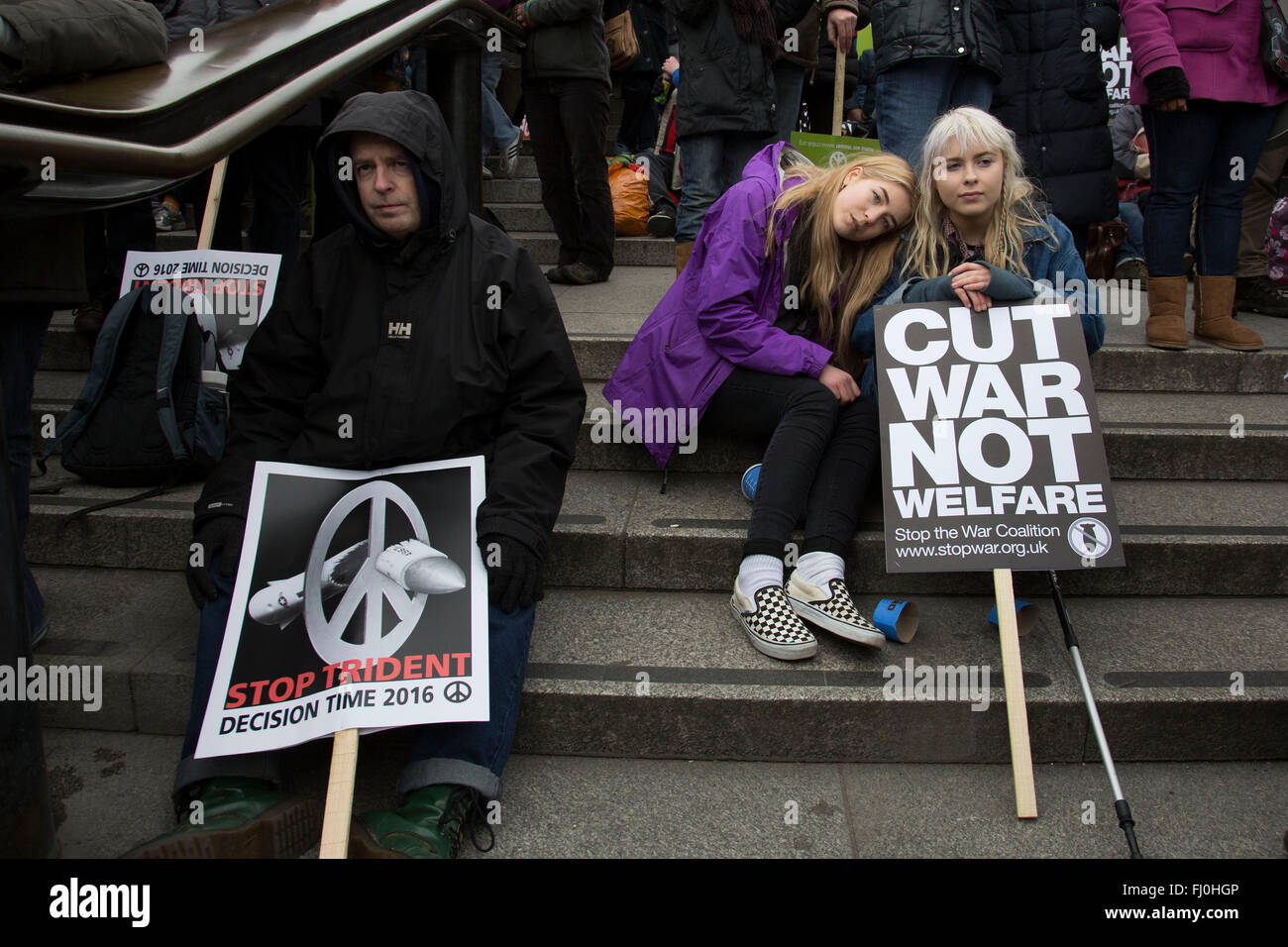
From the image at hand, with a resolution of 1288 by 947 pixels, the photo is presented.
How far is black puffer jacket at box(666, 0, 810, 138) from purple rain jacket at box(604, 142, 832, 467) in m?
1.23

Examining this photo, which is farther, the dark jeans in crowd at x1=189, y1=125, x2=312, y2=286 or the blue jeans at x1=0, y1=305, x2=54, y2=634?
the dark jeans in crowd at x1=189, y1=125, x2=312, y2=286

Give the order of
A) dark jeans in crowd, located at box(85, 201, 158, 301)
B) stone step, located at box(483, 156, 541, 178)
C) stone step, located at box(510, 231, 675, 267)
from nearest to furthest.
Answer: dark jeans in crowd, located at box(85, 201, 158, 301)
stone step, located at box(510, 231, 675, 267)
stone step, located at box(483, 156, 541, 178)

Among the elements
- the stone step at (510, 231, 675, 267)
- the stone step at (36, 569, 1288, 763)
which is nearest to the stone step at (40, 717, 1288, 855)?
the stone step at (36, 569, 1288, 763)

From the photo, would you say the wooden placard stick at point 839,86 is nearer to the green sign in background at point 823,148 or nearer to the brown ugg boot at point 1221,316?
the green sign in background at point 823,148

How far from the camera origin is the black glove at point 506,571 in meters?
2.29

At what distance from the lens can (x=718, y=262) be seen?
3080 millimetres

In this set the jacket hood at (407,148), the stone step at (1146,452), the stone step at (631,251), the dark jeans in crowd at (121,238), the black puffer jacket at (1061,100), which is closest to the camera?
the jacket hood at (407,148)

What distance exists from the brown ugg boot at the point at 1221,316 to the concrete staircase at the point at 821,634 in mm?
136

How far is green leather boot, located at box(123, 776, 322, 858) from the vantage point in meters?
1.96

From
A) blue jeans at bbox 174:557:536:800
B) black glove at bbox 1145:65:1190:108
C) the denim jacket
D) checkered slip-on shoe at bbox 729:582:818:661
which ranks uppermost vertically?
black glove at bbox 1145:65:1190:108

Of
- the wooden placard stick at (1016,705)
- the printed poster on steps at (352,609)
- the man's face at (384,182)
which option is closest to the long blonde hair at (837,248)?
the wooden placard stick at (1016,705)

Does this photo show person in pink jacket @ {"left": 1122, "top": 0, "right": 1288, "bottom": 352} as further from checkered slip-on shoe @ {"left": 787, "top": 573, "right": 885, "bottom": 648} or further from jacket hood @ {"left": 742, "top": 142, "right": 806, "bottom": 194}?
checkered slip-on shoe @ {"left": 787, "top": 573, "right": 885, "bottom": 648}
